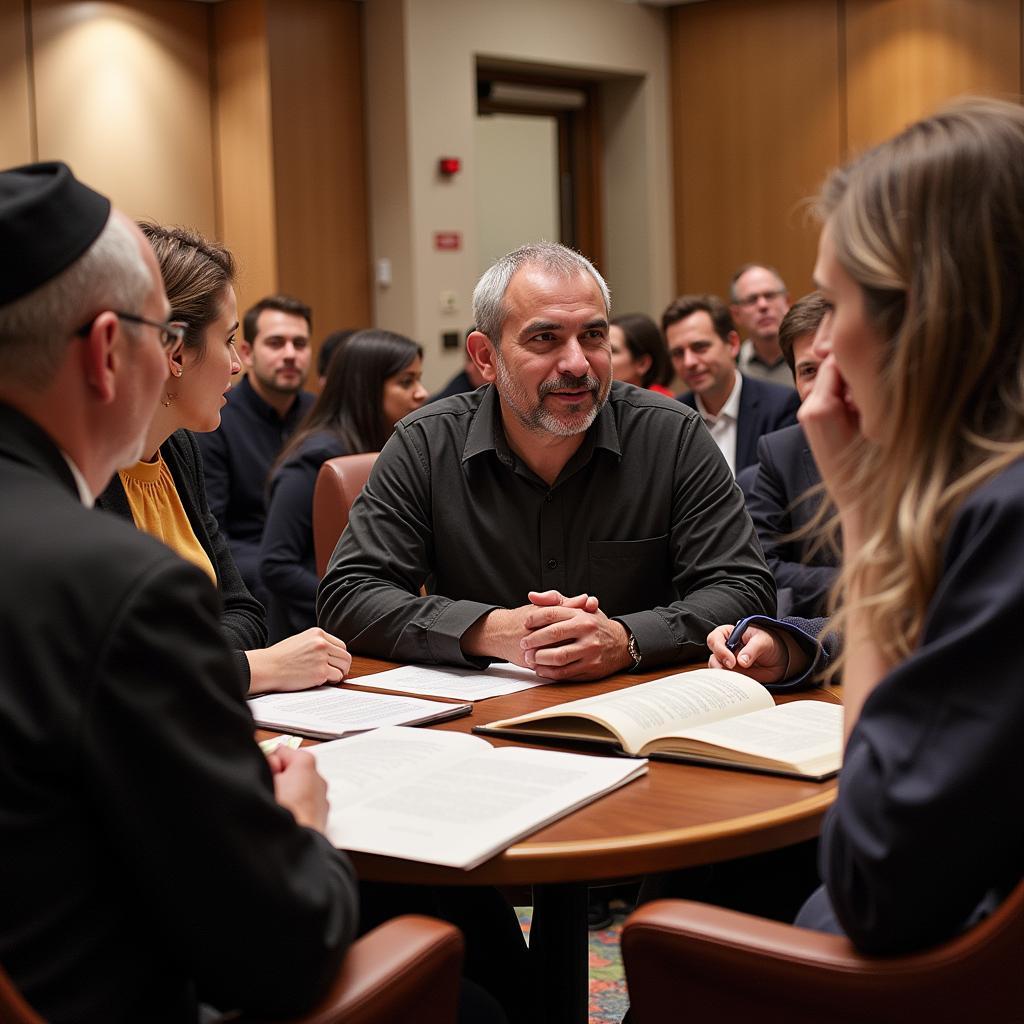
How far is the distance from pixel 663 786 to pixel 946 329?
661mm

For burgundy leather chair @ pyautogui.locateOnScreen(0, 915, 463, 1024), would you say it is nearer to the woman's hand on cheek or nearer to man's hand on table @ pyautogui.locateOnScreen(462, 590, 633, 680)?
the woman's hand on cheek

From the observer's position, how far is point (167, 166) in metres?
7.44

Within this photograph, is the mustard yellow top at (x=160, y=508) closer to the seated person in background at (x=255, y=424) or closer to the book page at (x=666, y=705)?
the book page at (x=666, y=705)

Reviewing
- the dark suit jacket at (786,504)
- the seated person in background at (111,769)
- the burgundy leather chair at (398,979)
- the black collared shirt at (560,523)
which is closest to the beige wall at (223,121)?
the dark suit jacket at (786,504)

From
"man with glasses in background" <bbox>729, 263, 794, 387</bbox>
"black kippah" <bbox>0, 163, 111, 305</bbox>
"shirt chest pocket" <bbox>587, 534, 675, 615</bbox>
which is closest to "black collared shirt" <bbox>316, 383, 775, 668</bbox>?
"shirt chest pocket" <bbox>587, 534, 675, 615</bbox>

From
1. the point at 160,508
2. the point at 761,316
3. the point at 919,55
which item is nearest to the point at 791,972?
the point at 160,508

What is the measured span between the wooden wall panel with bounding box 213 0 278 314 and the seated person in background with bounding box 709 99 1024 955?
6346 millimetres

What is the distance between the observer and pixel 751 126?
8734mm

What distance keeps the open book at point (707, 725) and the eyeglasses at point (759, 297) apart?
Result: 535cm

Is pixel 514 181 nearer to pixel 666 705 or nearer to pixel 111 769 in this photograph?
pixel 666 705

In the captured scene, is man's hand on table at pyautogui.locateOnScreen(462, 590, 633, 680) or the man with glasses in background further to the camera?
the man with glasses in background

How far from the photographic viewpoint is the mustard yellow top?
243 cm

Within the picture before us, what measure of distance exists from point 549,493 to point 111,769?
163 cm

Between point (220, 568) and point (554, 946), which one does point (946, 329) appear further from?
point (220, 568)
